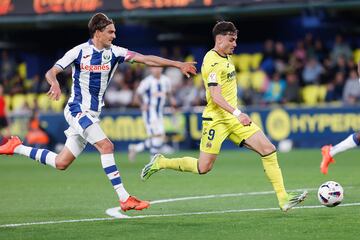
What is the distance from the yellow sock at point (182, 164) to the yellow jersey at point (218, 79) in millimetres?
686

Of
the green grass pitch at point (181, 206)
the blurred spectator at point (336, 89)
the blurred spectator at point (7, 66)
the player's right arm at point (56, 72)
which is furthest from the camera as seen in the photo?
the blurred spectator at point (7, 66)

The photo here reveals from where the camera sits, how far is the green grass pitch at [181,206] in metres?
9.44

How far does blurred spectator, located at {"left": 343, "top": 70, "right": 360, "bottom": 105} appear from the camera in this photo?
25344 millimetres

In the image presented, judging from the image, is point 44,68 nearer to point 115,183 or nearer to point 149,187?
point 149,187

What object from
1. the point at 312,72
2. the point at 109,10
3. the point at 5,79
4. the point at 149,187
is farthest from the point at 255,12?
the point at 149,187

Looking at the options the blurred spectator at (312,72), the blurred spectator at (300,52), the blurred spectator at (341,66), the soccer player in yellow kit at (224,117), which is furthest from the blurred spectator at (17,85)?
the soccer player in yellow kit at (224,117)

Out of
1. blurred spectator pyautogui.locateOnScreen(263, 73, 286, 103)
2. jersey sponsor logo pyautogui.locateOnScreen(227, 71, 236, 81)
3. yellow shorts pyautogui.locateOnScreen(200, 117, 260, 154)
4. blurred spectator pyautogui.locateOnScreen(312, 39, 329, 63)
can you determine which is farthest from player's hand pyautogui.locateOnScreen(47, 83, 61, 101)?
blurred spectator pyautogui.locateOnScreen(312, 39, 329, 63)

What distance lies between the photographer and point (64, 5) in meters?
28.9

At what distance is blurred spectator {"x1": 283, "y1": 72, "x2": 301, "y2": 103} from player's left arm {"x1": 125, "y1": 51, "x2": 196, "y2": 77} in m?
15.4

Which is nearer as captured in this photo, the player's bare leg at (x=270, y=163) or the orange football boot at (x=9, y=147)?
the player's bare leg at (x=270, y=163)

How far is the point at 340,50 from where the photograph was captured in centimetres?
2781

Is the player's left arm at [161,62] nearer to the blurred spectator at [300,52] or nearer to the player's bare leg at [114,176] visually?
the player's bare leg at [114,176]

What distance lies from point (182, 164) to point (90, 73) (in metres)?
1.71

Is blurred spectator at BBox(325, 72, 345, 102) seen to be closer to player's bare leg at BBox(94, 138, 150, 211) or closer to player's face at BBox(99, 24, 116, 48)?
player's face at BBox(99, 24, 116, 48)
